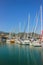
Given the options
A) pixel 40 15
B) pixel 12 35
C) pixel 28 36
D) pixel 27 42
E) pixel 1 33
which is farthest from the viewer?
pixel 1 33

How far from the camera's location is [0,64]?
473 inches

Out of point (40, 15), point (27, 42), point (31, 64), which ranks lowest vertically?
point (31, 64)

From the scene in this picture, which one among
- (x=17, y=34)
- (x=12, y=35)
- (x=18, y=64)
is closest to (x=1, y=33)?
(x=12, y=35)

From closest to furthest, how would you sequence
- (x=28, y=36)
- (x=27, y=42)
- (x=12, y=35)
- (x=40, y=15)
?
(x=40, y=15) → (x=27, y=42) → (x=28, y=36) → (x=12, y=35)

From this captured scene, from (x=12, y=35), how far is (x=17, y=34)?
18.7ft

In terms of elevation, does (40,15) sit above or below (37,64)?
above

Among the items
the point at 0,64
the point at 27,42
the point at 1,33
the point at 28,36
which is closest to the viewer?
the point at 0,64

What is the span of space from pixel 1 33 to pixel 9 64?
235ft

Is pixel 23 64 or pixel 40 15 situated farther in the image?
pixel 40 15

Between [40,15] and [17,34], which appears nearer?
[40,15]

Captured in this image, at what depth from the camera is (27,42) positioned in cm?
3369

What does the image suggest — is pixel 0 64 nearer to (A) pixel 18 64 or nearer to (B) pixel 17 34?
(A) pixel 18 64

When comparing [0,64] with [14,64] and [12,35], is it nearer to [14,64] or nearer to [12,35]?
[14,64]

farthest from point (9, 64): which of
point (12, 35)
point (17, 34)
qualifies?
point (12, 35)
